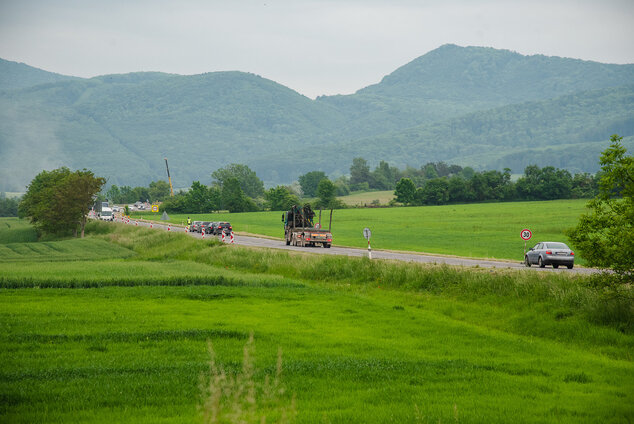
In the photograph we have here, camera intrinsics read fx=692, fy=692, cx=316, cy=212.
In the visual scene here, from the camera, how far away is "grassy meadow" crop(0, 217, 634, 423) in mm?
12062

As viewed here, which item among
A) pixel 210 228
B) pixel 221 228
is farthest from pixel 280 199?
pixel 221 228

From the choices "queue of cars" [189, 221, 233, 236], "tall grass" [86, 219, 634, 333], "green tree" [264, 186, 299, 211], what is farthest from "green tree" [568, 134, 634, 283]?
"green tree" [264, 186, 299, 211]

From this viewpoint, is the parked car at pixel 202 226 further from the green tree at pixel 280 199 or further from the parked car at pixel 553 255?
the green tree at pixel 280 199

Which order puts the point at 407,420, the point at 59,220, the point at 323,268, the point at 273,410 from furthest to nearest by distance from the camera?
the point at 59,220
the point at 323,268
the point at 273,410
the point at 407,420

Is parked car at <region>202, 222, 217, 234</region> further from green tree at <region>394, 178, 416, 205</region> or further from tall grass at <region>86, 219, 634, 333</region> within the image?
green tree at <region>394, 178, 416, 205</region>

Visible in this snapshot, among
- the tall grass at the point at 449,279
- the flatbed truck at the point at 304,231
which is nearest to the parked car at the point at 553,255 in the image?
the tall grass at the point at 449,279

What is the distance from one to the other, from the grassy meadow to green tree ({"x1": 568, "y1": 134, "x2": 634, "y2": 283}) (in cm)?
146

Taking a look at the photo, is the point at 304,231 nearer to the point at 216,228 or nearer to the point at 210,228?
the point at 216,228

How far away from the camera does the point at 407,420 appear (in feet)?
→ 36.9

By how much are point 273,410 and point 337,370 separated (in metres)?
3.14

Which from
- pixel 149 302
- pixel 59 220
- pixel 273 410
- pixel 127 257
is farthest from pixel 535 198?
pixel 273 410

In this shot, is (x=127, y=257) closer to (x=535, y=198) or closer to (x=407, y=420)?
(x=407, y=420)

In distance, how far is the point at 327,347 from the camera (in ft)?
58.7

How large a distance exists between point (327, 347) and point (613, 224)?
1029 cm
